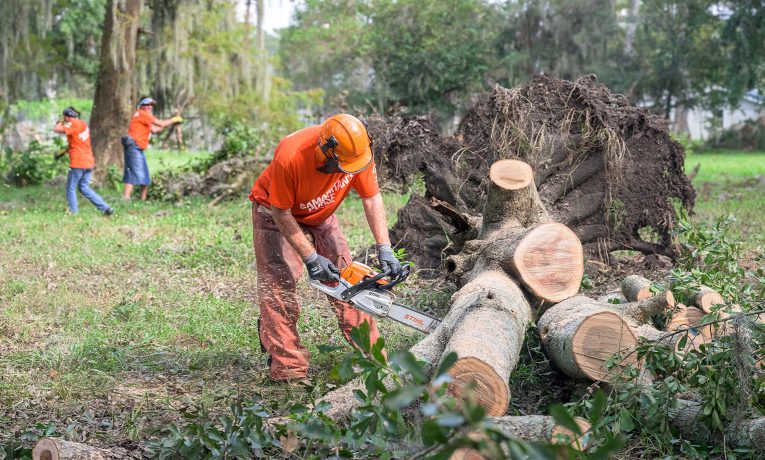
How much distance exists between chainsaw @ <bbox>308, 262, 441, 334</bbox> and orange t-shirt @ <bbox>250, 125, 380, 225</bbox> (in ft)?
1.93

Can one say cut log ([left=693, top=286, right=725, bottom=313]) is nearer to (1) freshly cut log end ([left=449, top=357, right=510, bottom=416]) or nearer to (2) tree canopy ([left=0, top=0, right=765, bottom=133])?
(1) freshly cut log end ([left=449, top=357, right=510, bottom=416])

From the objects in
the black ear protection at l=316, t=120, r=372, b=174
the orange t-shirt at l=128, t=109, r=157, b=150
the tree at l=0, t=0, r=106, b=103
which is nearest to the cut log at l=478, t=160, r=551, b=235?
the black ear protection at l=316, t=120, r=372, b=174

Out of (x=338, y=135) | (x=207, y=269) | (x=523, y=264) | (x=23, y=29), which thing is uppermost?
(x=23, y=29)

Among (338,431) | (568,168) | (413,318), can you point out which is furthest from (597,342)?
(568,168)

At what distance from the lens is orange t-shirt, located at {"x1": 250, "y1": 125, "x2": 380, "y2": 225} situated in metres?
4.70

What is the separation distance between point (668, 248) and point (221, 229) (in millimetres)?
5509

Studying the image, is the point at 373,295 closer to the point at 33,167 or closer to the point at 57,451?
the point at 57,451

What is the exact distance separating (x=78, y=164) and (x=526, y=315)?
9.31 m

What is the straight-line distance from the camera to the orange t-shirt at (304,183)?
15.4ft

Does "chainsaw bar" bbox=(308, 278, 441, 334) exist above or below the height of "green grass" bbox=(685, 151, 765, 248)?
above

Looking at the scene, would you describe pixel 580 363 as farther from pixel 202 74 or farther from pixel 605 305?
pixel 202 74

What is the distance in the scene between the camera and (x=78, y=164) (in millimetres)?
12133

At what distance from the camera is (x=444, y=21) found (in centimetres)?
3306

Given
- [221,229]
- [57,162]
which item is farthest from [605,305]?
[57,162]
